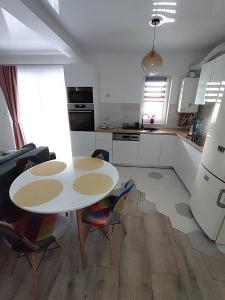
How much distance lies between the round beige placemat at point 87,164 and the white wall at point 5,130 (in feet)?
10.3

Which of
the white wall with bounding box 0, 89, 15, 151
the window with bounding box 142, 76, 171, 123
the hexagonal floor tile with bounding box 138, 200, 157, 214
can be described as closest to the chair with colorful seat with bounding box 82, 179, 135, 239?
the hexagonal floor tile with bounding box 138, 200, 157, 214

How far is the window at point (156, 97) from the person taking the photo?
3539mm

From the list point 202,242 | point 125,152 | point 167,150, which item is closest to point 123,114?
point 125,152

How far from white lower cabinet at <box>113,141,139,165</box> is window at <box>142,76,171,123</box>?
3.14 ft

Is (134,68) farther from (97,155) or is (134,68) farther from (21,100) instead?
(21,100)

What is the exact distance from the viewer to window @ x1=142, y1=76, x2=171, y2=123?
354cm

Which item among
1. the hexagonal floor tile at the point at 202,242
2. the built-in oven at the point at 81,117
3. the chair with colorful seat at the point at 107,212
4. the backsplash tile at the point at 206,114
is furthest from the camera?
the built-in oven at the point at 81,117

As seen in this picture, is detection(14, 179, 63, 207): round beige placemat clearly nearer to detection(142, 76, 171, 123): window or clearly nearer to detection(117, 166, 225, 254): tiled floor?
detection(117, 166, 225, 254): tiled floor

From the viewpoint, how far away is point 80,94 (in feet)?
10.7

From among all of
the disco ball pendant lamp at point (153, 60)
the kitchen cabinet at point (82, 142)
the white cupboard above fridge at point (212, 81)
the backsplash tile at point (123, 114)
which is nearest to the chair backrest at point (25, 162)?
the kitchen cabinet at point (82, 142)

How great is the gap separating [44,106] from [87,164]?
2.61m

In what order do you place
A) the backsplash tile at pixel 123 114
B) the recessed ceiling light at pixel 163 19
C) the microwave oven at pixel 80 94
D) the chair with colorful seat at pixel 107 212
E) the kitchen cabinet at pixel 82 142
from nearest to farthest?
the chair with colorful seat at pixel 107 212
the recessed ceiling light at pixel 163 19
the microwave oven at pixel 80 94
the kitchen cabinet at pixel 82 142
the backsplash tile at pixel 123 114

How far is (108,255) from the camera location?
1605 mm

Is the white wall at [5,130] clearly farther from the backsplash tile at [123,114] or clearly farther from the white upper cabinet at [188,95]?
the white upper cabinet at [188,95]
